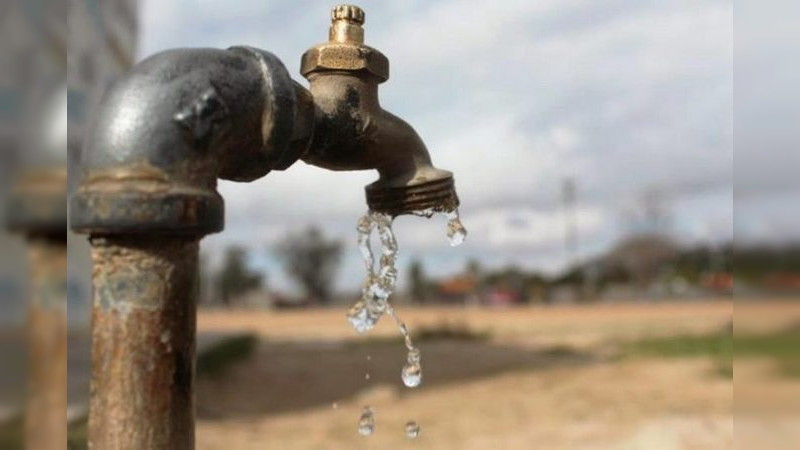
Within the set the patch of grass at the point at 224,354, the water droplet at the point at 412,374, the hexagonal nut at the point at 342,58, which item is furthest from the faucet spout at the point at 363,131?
the patch of grass at the point at 224,354

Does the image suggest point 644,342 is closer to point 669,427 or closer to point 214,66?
point 669,427

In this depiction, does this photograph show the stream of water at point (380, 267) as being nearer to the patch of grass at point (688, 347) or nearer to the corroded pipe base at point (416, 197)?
the corroded pipe base at point (416, 197)

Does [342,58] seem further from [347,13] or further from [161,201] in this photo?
[161,201]

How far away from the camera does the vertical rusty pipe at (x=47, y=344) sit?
0.62 meters

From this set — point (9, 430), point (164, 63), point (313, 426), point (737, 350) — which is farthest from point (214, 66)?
point (313, 426)

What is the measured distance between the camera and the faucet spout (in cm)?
134

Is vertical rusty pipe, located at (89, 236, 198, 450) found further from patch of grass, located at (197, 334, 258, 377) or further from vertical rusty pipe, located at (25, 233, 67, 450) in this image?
patch of grass, located at (197, 334, 258, 377)

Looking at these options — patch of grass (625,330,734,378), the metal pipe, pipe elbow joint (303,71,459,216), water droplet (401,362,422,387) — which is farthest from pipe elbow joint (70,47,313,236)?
patch of grass (625,330,734,378)

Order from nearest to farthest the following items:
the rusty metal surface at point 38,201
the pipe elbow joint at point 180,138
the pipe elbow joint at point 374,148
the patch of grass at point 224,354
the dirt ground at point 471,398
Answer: the rusty metal surface at point 38,201
the pipe elbow joint at point 180,138
the pipe elbow joint at point 374,148
the dirt ground at point 471,398
the patch of grass at point 224,354

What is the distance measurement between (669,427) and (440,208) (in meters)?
6.22

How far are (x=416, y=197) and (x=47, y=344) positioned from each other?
824 millimetres

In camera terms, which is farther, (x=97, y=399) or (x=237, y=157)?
(x=237, y=157)

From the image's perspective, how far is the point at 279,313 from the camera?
25.7 m

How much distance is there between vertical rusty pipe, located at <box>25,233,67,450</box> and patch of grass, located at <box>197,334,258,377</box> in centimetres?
837
